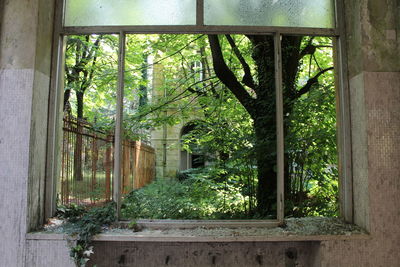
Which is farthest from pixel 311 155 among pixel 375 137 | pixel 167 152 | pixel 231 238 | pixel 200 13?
pixel 167 152

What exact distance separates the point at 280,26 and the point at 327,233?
214 cm

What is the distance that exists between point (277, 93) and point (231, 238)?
5.05 ft

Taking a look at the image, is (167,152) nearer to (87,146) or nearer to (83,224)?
(87,146)

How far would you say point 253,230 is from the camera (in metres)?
2.83

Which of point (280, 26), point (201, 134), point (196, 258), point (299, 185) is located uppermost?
point (280, 26)

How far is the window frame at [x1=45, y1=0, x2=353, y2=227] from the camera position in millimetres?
2918

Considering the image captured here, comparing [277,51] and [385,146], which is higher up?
[277,51]

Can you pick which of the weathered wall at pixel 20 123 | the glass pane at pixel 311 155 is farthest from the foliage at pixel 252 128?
the weathered wall at pixel 20 123

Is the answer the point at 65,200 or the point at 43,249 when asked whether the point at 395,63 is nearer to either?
the point at 43,249

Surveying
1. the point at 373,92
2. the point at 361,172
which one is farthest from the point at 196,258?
the point at 373,92

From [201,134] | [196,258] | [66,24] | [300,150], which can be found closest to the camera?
[196,258]

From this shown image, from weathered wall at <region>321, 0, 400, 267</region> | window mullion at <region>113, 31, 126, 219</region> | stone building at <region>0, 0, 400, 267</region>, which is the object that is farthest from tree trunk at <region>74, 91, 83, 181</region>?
weathered wall at <region>321, 0, 400, 267</region>

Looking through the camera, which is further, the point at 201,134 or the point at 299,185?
the point at 201,134

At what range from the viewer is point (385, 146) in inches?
106
